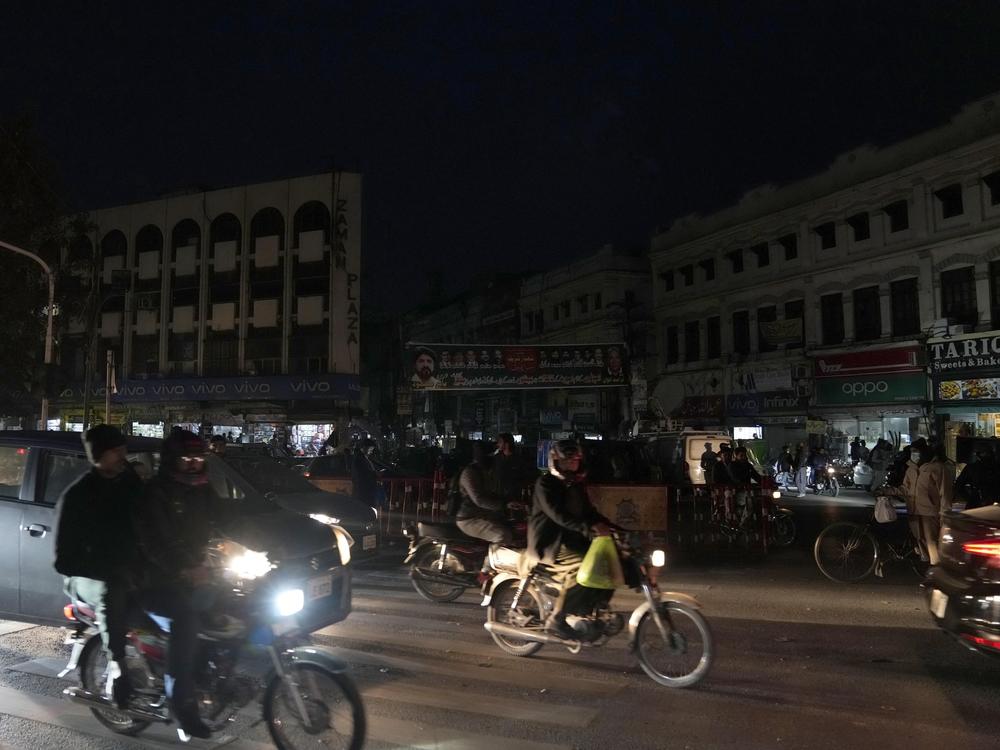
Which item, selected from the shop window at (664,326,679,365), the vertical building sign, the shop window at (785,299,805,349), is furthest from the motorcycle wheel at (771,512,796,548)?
the vertical building sign

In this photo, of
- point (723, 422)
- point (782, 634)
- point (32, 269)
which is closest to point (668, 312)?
point (723, 422)

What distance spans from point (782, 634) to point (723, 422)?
28.9m

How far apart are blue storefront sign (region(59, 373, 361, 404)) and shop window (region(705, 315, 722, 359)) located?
1690cm

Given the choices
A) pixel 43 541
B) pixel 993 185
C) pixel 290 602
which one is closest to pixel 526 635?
pixel 290 602

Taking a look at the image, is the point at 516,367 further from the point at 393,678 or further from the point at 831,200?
the point at 393,678

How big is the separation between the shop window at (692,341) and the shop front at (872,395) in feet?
24.1

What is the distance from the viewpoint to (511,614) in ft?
22.0

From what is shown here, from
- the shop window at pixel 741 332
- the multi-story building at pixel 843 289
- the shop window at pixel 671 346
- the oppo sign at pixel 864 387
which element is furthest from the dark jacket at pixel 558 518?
the shop window at pixel 671 346

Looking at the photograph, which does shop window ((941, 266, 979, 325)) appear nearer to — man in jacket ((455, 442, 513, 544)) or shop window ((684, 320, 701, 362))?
shop window ((684, 320, 701, 362))

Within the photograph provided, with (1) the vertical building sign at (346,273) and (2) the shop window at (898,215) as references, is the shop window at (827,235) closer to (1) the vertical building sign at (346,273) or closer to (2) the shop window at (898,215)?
(2) the shop window at (898,215)

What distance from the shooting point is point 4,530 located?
6.61 meters

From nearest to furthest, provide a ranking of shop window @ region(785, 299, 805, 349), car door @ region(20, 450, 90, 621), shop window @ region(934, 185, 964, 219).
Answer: car door @ region(20, 450, 90, 621)
shop window @ region(934, 185, 964, 219)
shop window @ region(785, 299, 805, 349)

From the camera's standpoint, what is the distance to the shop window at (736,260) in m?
35.7

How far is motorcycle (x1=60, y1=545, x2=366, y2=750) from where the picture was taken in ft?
13.8
